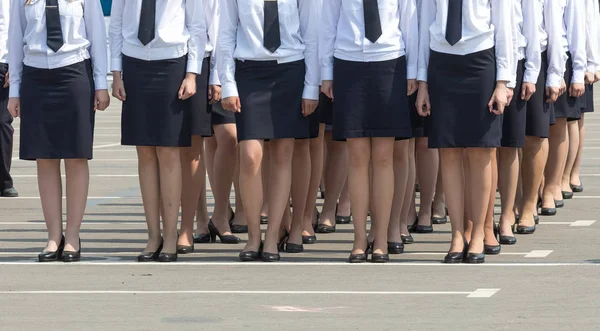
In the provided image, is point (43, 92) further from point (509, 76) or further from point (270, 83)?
point (509, 76)

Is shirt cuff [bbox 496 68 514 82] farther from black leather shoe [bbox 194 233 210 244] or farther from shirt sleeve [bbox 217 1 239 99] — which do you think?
black leather shoe [bbox 194 233 210 244]

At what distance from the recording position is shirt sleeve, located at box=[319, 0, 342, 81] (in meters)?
9.48

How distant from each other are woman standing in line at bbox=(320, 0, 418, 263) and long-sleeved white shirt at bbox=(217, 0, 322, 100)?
0.38 feet

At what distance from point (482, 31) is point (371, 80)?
765 millimetres

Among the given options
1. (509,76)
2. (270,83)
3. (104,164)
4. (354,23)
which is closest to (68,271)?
(270,83)

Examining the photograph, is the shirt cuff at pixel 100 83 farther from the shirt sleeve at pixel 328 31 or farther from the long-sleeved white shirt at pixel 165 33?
the shirt sleeve at pixel 328 31

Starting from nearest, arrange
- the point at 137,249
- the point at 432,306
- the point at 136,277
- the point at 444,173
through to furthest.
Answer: the point at 432,306 < the point at 136,277 < the point at 444,173 < the point at 137,249

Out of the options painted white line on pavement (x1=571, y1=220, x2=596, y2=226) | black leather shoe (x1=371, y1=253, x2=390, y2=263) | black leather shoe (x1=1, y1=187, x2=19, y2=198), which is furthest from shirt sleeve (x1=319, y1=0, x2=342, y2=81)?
black leather shoe (x1=1, y1=187, x2=19, y2=198)

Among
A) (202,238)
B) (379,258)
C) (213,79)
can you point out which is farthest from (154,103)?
(379,258)

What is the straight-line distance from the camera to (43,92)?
Answer: 9594 millimetres

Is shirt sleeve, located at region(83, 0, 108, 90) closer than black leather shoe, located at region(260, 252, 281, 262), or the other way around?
shirt sleeve, located at region(83, 0, 108, 90)

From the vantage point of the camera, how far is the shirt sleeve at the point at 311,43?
9.60 m

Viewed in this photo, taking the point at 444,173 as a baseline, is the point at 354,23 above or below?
above

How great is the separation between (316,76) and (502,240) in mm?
2044
